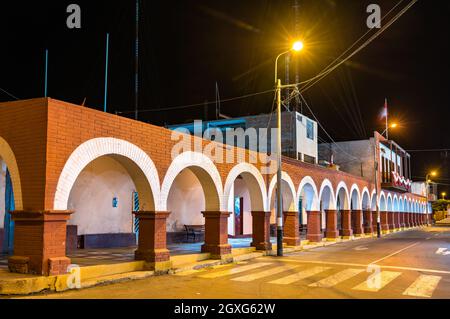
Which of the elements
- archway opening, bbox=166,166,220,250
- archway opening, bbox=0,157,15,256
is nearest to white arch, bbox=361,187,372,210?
archway opening, bbox=166,166,220,250

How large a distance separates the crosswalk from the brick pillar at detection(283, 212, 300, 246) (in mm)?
6355

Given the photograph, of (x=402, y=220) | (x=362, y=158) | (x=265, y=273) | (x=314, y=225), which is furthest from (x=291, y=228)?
(x=402, y=220)

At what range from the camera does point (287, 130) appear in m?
32.9

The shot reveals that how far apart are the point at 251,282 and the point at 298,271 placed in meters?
2.55

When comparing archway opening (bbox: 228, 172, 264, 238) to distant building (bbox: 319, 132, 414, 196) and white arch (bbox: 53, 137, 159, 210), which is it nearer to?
white arch (bbox: 53, 137, 159, 210)

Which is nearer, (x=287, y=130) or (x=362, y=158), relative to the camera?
(x=287, y=130)

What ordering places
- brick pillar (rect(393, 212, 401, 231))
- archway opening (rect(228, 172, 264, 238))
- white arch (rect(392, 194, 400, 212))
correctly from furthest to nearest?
brick pillar (rect(393, 212, 401, 231)) → white arch (rect(392, 194, 400, 212)) → archway opening (rect(228, 172, 264, 238))

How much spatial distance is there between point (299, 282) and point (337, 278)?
4.41 ft

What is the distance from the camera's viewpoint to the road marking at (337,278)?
1070 centimetres

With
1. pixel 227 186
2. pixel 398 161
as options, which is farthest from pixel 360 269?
pixel 398 161

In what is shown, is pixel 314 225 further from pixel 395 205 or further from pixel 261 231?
pixel 395 205

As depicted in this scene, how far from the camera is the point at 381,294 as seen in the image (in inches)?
372

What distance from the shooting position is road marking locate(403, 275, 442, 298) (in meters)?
9.51

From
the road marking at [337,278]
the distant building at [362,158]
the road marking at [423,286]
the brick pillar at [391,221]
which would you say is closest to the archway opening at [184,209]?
the road marking at [337,278]
